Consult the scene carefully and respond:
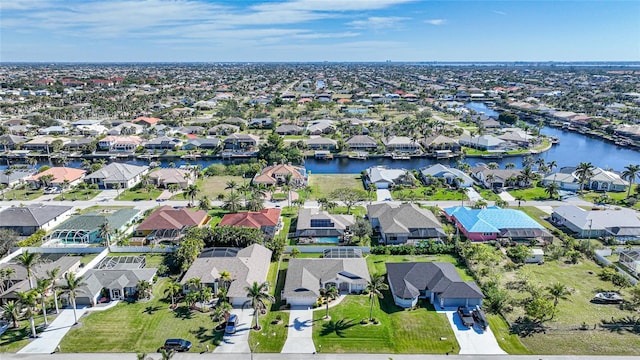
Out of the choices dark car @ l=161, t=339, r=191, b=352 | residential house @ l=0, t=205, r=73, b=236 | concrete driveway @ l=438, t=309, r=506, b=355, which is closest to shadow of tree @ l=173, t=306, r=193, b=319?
dark car @ l=161, t=339, r=191, b=352

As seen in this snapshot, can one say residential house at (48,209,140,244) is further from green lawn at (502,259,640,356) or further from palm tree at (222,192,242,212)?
green lawn at (502,259,640,356)

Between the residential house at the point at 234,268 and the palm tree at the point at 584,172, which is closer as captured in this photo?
the residential house at the point at 234,268

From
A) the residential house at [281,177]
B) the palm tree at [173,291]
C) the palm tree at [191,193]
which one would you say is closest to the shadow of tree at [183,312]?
the palm tree at [173,291]

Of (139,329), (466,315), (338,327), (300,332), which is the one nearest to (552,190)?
(466,315)

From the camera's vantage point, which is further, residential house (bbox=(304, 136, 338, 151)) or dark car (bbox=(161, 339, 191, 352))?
residential house (bbox=(304, 136, 338, 151))

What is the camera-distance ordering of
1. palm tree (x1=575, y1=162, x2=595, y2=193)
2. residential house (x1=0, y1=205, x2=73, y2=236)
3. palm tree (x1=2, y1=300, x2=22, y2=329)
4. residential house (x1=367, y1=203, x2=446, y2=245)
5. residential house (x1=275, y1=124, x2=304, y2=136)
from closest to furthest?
palm tree (x1=2, y1=300, x2=22, y2=329) → residential house (x1=367, y1=203, x2=446, y2=245) → residential house (x1=0, y1=205, x2=73, y2=236) → palm tree (x1=575, y1=162, x2=595, y2=193) → residential house (x1=275, y1=124, x2=304, y2=136)

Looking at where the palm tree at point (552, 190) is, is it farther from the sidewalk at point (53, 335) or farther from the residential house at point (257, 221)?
the sidewalk at point (53, 335)

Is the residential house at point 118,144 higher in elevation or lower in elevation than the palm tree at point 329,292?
higher
